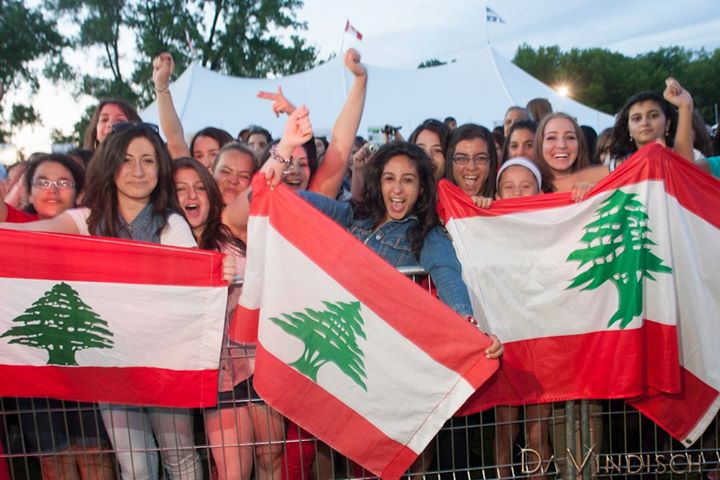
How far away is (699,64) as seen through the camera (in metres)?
76.4

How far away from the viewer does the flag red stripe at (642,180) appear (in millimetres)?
3268

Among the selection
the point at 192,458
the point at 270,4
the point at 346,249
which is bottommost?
the point at 192,458

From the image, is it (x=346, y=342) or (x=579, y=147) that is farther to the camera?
(x=579, y=147)

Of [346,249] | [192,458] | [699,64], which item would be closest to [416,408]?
[346,249]

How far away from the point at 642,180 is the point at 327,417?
1954 millimetres

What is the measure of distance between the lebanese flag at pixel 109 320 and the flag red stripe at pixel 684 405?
2.26 metres

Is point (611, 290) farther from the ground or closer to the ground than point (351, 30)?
closer to the ground

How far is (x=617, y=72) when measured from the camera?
2751 inches

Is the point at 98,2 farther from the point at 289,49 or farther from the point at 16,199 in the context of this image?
the point at 16,199

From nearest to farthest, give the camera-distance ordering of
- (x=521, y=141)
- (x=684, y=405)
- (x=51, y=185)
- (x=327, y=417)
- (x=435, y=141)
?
(x=327, y=417), (x=684, y=405), (x=51, y=185), (x=435, y=141), (x=521, y=141)

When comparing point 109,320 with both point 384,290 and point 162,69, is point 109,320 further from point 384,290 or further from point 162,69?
point 162,69

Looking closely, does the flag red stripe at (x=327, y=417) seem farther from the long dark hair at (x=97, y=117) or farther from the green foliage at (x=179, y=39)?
the green foliage at (x=179, y=39)

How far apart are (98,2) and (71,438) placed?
34.9 meters

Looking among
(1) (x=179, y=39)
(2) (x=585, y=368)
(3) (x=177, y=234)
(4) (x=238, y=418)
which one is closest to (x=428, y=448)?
(2) (x=585, y=368)
